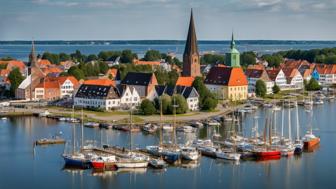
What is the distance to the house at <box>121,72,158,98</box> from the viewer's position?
46.9 meters

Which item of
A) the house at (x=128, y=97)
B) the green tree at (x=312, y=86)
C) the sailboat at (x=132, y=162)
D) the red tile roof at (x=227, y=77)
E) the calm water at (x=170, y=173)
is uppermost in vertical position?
the red tile roof at (x=227, y=77)

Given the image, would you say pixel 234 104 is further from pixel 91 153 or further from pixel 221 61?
pixel 221 61

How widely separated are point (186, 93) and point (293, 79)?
20665 mm

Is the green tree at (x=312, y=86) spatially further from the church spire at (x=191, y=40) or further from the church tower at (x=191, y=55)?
the church spire at (x=191, y=40)

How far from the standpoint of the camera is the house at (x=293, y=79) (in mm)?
61103

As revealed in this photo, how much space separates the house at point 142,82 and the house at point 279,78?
15105 mm

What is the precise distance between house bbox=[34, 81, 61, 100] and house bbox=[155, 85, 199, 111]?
9533 mm

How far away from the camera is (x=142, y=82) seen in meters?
A: 47.6

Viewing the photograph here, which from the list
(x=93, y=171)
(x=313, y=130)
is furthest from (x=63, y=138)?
(x=313, y=130)

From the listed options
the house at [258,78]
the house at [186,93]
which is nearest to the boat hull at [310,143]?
the house at [186,93]

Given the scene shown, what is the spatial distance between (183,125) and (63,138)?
23.9 ft

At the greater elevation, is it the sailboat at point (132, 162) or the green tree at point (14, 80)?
the green tree at point (14, 80)

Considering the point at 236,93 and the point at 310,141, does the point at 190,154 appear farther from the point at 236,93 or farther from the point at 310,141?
the point at 236,93

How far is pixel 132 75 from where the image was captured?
48875mm
